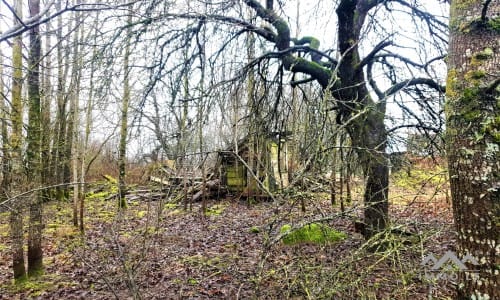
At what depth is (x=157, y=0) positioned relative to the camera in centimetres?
425

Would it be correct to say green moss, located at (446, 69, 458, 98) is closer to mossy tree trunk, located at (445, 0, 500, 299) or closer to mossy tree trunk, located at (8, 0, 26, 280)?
mossy tree trunk, located at (445, 0, 500, 299)

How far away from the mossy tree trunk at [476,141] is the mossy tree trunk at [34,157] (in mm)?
5606

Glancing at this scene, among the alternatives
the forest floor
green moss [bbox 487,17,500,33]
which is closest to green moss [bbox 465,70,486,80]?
green moss [bbox 487,17,500,33]

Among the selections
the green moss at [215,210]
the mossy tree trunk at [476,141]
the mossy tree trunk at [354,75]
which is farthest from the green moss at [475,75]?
the green moss at [215,210]

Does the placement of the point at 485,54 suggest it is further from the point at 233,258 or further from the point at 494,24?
the point at 233,258

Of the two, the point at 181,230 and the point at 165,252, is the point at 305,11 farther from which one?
the point at 181,230

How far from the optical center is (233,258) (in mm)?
3162

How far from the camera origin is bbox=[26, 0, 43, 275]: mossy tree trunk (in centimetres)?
518

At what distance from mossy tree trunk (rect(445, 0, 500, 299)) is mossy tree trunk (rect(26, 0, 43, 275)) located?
561cm

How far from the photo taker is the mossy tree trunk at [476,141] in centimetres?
188

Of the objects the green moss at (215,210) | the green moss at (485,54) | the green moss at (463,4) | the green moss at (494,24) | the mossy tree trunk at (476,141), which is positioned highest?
the green moss at (463,4)

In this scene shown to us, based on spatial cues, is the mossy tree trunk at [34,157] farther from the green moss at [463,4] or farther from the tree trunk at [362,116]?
the green moss at [463,4]

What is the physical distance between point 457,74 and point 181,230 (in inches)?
278

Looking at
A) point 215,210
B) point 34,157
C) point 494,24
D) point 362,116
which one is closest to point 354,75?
point 362,116
